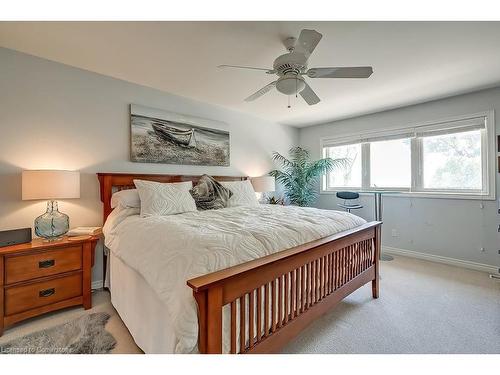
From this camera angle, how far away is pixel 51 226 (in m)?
2.08

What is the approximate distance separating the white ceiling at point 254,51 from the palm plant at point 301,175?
1.61 m

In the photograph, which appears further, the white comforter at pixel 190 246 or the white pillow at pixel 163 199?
the white pillow at pixel 163 199

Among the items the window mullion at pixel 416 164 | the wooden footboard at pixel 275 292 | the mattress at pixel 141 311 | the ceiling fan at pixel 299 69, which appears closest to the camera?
the wooden footboard at pixel 275 292

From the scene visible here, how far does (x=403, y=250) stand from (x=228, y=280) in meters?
3.72

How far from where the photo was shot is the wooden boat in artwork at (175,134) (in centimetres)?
311

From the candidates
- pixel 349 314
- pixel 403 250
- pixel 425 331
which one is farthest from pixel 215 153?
pixel 403 250

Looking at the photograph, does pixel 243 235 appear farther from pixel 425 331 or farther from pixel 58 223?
pixel 58 223

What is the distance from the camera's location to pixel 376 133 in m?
4.05

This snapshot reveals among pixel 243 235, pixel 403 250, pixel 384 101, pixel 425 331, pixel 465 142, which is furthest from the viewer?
pixel 403 250

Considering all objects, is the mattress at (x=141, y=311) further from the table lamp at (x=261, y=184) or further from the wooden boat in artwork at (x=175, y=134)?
the table lamp at (x=261, y=184)

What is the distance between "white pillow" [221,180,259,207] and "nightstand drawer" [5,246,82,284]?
1.63 metres

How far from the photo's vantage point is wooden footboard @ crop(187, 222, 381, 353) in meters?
1.06

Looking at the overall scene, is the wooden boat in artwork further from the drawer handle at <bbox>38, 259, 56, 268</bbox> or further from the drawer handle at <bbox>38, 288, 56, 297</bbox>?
the drawer handle at <bbox>38, 288, 56, 297</bbox>

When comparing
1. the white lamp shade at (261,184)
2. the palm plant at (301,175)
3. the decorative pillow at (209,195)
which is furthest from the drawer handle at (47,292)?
the palm plant at (301,175)
